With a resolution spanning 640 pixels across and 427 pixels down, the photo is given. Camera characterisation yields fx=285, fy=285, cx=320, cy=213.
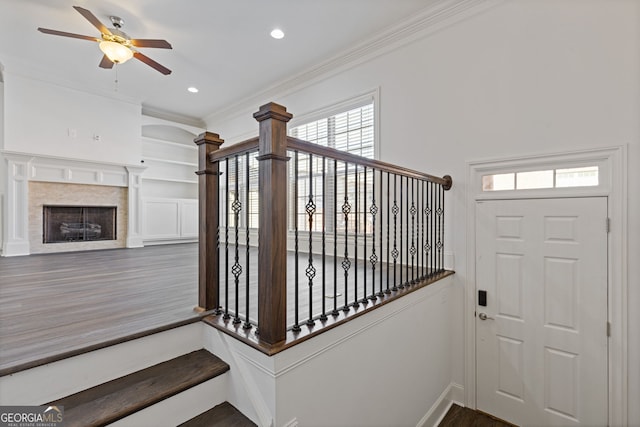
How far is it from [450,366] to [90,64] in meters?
6.32

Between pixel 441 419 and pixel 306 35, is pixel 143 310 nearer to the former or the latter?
pixel 441 419

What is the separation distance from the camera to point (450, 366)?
289 cm

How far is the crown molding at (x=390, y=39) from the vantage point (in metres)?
2.89

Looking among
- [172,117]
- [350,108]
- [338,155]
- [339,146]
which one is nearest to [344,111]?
[350,108]

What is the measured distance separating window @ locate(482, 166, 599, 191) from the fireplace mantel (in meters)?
6.00

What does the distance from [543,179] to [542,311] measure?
113cm

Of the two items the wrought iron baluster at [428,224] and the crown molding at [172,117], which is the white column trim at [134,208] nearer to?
the crown molding at [172,117]

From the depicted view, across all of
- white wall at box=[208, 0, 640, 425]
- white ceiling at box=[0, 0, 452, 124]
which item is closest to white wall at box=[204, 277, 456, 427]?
white wall at box=[208, 0, 640, 425]

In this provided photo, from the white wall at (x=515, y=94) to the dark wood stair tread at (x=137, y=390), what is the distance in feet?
8.01

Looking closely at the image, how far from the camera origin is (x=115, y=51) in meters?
3.23

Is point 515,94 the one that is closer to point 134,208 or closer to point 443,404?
point 443,404

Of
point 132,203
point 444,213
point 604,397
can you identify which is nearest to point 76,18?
point 132,203

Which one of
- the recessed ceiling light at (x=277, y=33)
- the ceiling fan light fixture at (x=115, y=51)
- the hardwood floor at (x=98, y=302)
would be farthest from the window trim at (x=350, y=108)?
the ceiling fan light fixture at (x=115, y=51)

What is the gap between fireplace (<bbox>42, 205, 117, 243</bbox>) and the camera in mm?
4805
